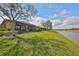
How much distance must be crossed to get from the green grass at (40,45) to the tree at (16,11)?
0.42 feet

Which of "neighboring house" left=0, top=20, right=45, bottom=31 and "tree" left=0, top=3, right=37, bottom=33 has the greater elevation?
"tree" left=0, top=3, right=37, bottom=33

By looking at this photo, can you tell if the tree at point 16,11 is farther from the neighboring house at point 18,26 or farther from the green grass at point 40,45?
the green grass at point 40,45

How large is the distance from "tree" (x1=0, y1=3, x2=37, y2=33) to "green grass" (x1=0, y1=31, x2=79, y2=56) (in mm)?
128

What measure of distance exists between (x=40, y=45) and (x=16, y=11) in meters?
0.31

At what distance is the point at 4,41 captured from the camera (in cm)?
137

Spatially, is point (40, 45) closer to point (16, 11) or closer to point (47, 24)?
point (47, 24)

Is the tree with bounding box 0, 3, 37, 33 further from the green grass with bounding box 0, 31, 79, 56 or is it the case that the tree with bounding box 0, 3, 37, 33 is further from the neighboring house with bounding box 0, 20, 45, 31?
the green grass with bounding box 0, 31, 79, 56

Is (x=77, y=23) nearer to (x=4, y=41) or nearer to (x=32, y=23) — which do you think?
(x=32, y=23)

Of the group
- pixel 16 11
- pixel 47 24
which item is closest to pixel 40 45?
pixel 47 24

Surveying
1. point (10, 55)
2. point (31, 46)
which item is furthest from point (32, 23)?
point (10, 55)

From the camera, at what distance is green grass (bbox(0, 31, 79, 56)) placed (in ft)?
4.44

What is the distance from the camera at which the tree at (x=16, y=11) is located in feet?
4.54

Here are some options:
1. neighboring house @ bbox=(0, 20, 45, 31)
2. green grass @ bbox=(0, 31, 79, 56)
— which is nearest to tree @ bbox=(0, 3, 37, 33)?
neighboring house @ bbox=(0, 20, 45, 31)

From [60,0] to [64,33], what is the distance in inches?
9.6
